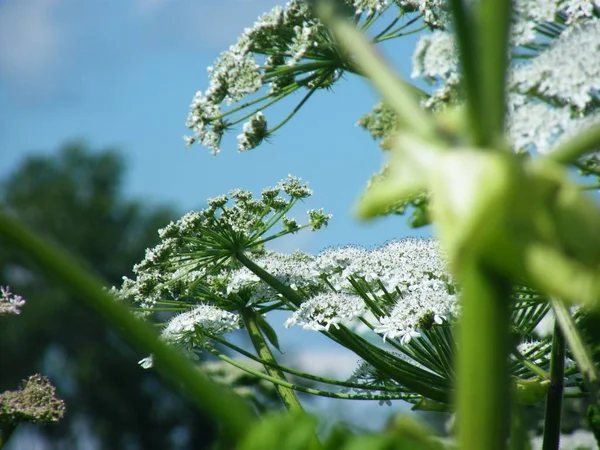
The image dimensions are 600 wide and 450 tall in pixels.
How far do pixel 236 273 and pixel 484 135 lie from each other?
1334mm

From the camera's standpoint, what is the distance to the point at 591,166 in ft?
3.68

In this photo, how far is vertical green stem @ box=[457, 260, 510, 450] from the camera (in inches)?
19.8

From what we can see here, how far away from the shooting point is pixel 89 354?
47.6ft

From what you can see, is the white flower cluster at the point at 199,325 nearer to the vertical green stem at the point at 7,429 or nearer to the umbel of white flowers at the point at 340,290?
the umbel of white flowers at the point at 340,290

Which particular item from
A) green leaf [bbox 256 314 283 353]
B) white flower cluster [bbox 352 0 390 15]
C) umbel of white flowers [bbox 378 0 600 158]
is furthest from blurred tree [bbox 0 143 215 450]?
umbel of white flowers [bbox 378 0 600 158]

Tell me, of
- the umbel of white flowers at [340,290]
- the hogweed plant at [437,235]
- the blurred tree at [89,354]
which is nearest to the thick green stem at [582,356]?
the hogweed plant at [437,235]

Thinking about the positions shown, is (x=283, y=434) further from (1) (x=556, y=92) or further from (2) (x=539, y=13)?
(2) (x=539, y=13)

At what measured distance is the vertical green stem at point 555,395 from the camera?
4.28ft

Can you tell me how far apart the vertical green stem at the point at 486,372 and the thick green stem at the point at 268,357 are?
3.12 ft

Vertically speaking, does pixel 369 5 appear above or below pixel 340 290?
above

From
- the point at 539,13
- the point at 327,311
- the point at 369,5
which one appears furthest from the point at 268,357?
the point at 539,13

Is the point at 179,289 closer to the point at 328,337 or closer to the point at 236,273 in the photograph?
the point at 236,273

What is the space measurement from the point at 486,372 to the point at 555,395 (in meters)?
0.92

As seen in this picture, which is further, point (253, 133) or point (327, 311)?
point (253, 133)
